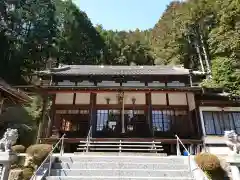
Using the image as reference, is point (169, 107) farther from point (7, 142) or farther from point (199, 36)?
point (199, 36)

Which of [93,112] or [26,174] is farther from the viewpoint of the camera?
[93,112]

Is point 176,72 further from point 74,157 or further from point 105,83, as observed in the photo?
point 74,157

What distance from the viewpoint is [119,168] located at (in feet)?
27.8

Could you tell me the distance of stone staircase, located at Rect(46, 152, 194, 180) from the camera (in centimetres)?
772

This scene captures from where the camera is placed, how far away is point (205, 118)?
13727mm

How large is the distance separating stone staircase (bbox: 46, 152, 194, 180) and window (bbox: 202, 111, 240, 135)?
5253 millimetres

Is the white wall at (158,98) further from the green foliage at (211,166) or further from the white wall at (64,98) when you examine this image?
the green foliage at (211,166)

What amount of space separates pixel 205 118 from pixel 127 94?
16.0ft

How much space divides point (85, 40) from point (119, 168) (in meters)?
31.2

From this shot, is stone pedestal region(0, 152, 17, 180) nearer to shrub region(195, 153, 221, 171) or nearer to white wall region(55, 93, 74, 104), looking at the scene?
shrub region(195, 153, 221, 171)

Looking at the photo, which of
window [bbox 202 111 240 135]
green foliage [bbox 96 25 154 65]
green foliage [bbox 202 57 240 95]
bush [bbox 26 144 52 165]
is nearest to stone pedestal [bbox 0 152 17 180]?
bush [bbox 26 144 52 165]

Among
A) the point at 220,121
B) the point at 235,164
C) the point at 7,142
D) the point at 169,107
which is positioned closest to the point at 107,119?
the point at 169,107

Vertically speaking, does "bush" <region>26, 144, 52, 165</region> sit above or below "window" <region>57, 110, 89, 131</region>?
below

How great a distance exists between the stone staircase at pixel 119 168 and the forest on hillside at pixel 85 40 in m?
12.8
